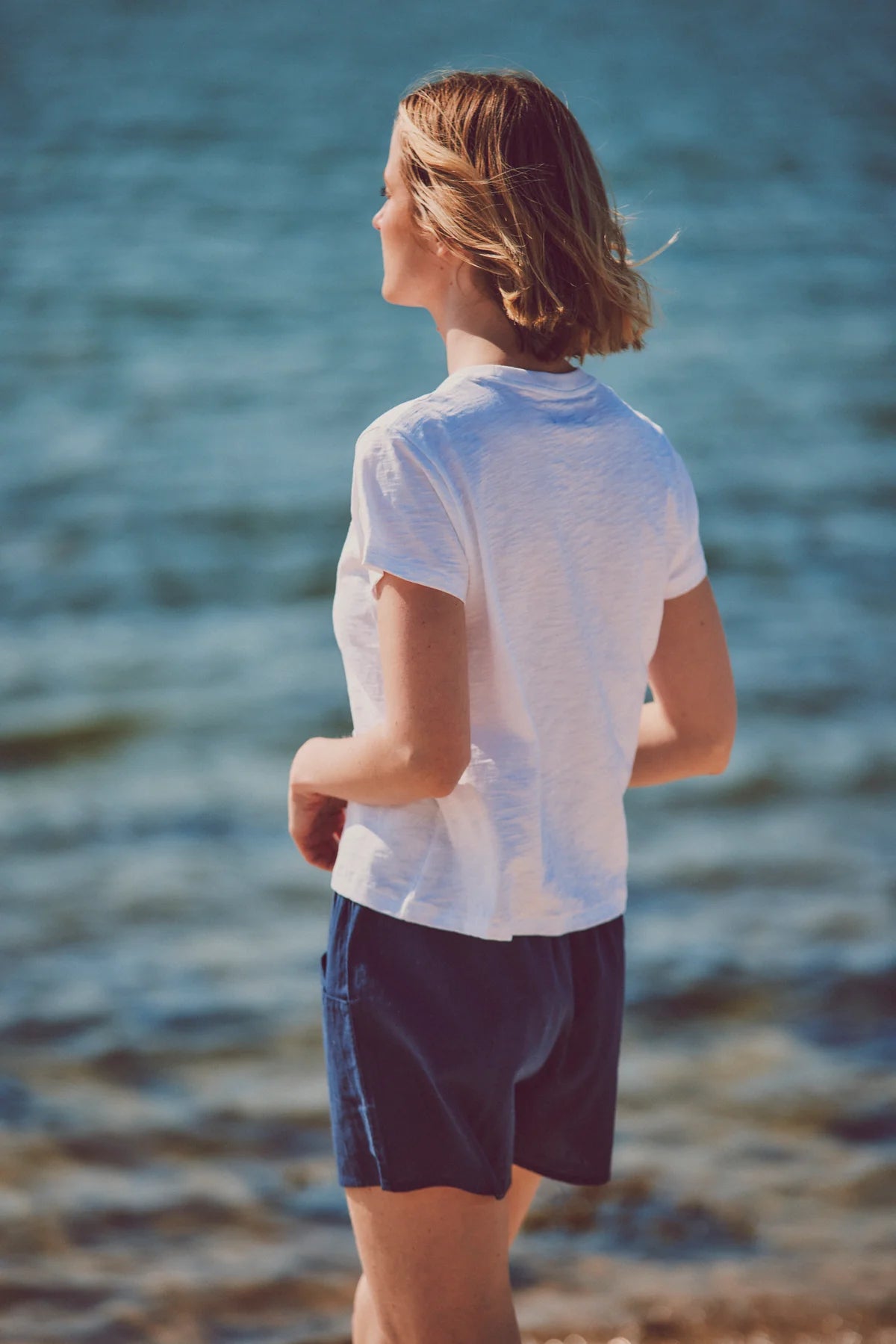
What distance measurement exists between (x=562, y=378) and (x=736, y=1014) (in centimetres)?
243

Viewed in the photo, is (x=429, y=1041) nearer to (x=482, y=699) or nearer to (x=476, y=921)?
(x=476, y=921)

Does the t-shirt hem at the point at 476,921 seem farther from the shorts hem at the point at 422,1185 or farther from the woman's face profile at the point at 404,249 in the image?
the woman's face profile at the point at 404,249

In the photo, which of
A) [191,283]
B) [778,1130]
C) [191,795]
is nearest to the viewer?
[778,1130]

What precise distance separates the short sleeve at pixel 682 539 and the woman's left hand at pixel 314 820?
1.40 feet

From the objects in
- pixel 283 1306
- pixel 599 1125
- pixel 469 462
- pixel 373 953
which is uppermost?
pixel 469 462

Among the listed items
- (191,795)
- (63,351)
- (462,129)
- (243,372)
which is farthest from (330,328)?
(462,129)

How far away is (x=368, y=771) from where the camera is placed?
1.42 m

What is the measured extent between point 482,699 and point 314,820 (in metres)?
0.27

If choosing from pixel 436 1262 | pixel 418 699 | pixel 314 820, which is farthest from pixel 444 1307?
pixel 418 699

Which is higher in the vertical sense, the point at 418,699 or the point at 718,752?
the point at 418,699

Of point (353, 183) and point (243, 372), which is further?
point (353, 183)

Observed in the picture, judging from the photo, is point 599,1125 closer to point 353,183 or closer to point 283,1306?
point 283,1306

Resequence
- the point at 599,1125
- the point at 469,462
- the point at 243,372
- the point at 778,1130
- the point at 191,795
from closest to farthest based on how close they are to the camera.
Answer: the point at 469,462 < the point at 599,1125 < the point at 778,1130 < the point at 191,795 < the point at 243,372

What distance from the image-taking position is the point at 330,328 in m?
10.4
